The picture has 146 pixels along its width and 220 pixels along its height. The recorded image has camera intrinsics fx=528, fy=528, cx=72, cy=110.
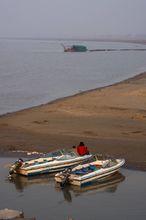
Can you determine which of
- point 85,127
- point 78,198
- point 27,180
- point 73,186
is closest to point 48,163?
point 27,180

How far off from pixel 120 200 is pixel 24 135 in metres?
11.4

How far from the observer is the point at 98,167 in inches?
942

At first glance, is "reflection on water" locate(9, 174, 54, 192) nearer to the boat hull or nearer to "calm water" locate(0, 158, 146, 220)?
"calm water" locate(0, 158, 146, 220)

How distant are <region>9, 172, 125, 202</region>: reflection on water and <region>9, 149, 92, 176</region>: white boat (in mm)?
284

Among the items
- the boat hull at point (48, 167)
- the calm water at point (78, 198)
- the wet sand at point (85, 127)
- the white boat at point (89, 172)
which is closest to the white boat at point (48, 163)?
the boat hull at point (48, 167)

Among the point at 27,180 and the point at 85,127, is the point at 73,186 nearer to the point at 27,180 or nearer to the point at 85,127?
the point at 27,180

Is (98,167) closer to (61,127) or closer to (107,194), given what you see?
(107,194)

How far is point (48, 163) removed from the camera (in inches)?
949

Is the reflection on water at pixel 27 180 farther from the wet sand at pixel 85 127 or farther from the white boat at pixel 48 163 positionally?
the wet sand at pixel 85 127

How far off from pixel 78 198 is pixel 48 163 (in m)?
3.23

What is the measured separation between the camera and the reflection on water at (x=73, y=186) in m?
22.1

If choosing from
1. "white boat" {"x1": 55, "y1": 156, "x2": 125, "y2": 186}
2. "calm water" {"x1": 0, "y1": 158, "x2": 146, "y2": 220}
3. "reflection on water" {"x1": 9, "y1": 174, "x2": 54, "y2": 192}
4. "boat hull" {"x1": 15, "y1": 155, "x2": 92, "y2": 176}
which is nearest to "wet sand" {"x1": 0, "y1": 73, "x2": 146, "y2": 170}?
"white boat" {"x1": 55, "y1": 156, "x2": 125, "y2": 186}

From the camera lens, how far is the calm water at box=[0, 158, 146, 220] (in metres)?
19.6

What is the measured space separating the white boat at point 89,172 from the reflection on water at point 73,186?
0.22 m
